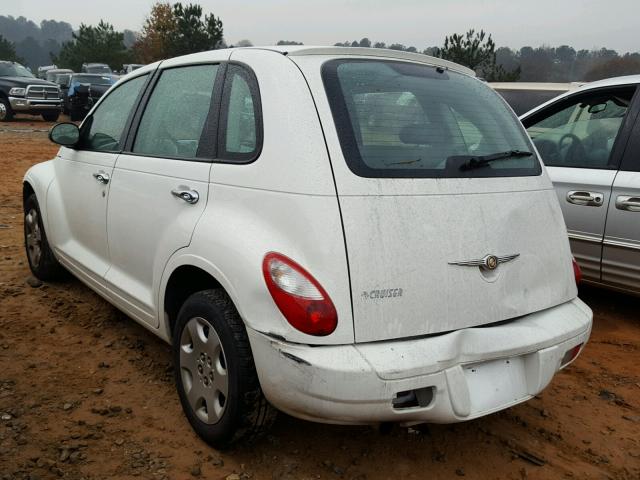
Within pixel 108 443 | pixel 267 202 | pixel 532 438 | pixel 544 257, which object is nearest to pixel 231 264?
pixel 267 202

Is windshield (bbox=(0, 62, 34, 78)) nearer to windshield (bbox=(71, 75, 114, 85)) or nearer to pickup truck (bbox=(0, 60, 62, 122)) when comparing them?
pickup truck (bbox=(0, 60, 62, 122))

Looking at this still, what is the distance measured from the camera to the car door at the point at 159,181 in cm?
271

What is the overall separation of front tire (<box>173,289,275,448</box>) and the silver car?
2822mm

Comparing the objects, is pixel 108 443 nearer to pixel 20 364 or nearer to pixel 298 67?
pixel 20 364

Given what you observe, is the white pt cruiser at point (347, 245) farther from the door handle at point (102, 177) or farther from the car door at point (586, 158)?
the car door at point (586, 158)

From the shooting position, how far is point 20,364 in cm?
339

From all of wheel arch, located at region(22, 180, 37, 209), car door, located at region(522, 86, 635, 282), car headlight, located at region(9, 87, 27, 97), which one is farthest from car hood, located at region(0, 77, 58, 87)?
car door, located at region(522, 86, 635, 282)

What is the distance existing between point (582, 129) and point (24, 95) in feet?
63.5

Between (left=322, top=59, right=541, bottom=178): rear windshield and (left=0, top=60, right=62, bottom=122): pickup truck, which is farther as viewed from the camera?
(left=0, top=60, right=62, bottom=122): pickup truck

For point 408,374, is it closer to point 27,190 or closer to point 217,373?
point 217,373

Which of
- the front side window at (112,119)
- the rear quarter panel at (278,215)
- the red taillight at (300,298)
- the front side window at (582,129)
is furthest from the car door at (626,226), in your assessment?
the front side window at (112,119)

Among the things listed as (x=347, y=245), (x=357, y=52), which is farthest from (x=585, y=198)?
(x=347, y=245)

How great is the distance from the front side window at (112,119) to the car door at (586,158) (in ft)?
9.77

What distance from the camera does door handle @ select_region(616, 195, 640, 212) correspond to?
3.94m
